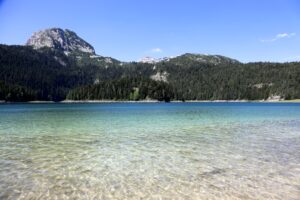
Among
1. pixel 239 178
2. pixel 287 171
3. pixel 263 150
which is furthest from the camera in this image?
pixel 263 150

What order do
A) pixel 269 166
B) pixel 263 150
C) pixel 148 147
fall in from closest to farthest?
pixel 269 166
pixel 263 150
pixel 148 147

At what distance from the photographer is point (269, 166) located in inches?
598

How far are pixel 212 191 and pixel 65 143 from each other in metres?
13.7

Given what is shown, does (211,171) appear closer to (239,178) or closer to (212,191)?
(239,178)

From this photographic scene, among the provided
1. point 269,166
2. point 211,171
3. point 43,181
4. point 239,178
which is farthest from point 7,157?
point 269,166

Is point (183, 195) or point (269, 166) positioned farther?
point (269, 166)

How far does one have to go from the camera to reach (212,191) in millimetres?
11352

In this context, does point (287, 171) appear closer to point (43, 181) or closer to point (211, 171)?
point (211, 171)

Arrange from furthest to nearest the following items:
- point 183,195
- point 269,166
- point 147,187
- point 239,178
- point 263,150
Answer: point 263,150 → point 269,166 → point 239,178 → point 147,187 → point 183,195

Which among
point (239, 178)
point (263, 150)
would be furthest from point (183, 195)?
point (263, 150)

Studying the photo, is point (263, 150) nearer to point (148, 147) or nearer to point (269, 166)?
point (269, 166)

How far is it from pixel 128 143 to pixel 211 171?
30.6 feet

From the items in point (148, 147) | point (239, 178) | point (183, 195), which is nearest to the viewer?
point (183, 195)

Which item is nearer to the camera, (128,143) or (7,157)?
(7,157)
